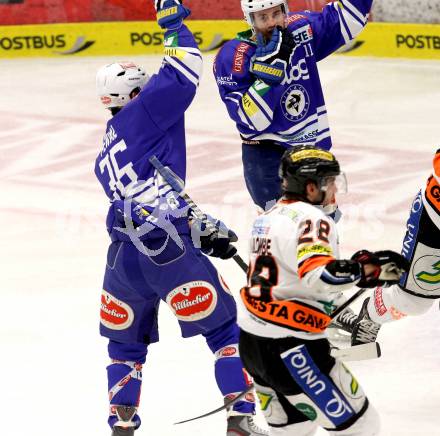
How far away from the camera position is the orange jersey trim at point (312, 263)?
3.73 meters

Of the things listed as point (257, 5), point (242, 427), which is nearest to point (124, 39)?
point (257, 5)

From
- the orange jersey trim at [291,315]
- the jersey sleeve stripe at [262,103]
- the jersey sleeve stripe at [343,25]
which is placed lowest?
the jersey sleeve stripe at [262,103]

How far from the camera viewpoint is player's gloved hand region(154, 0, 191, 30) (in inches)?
192

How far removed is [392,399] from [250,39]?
191 centimetres

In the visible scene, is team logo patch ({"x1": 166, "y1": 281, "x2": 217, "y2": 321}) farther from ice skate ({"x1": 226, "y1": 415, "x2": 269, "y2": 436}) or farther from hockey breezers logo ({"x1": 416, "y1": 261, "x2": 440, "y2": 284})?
hockey breezers logo ({"x1": 416, "y1": 261, "x2": 440, "y2": 284})

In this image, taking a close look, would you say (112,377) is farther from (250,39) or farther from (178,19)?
(250,39)

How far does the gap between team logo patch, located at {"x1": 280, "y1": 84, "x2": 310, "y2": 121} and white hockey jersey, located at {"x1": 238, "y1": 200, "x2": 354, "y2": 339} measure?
6.49 ft

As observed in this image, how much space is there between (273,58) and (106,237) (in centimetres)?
237

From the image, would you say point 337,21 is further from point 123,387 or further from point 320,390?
point 320,390

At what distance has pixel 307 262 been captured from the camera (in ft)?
12.3

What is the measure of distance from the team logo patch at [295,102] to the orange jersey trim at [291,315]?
2105mm

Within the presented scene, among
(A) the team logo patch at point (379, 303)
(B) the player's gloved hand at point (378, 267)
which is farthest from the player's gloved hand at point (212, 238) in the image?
(B) the player's gloved hand at point (378, 267)

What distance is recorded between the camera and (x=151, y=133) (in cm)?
475

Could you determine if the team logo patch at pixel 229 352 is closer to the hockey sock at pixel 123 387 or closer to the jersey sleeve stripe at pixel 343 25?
the hockey sock at pixel 123 387
